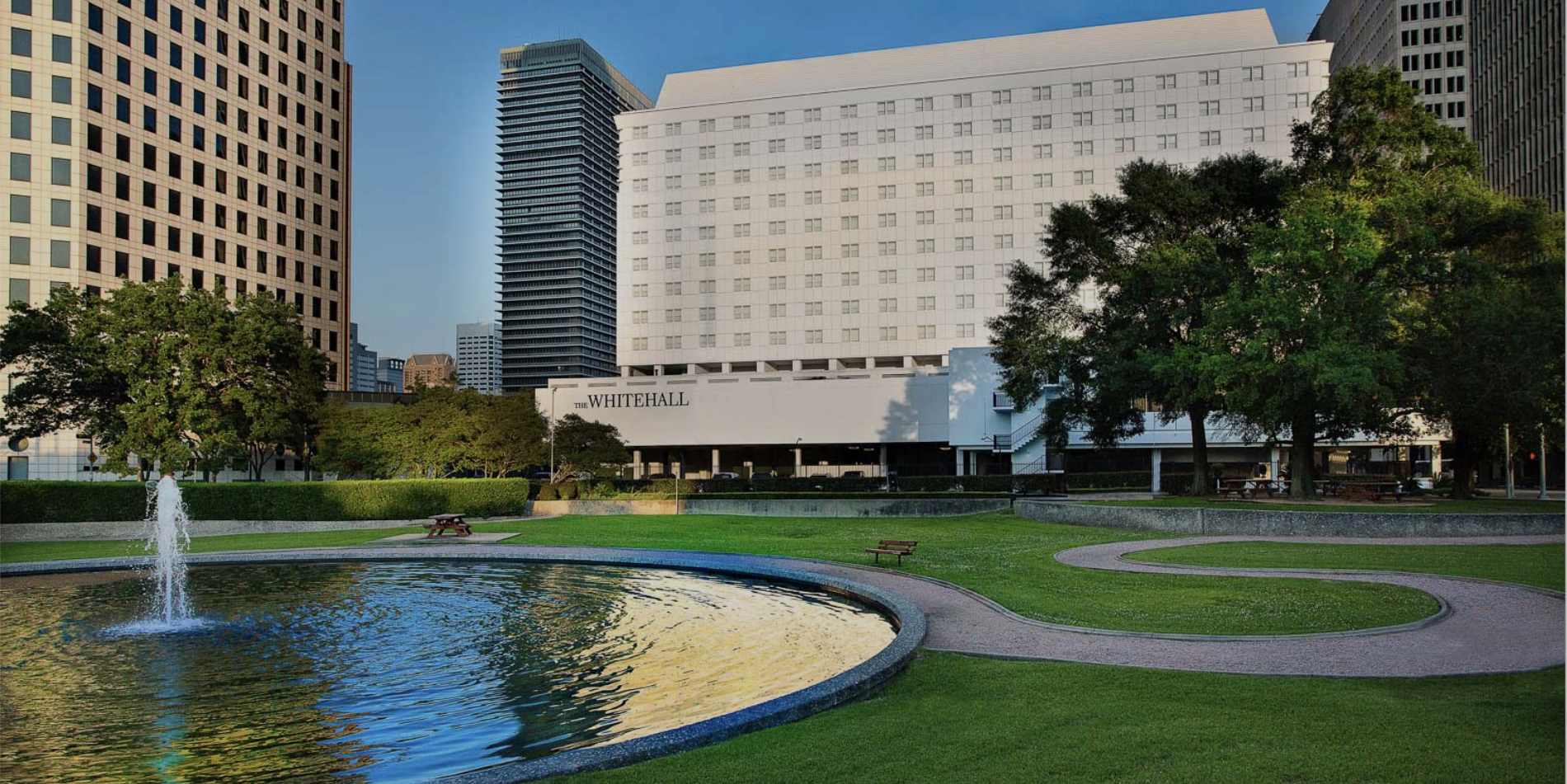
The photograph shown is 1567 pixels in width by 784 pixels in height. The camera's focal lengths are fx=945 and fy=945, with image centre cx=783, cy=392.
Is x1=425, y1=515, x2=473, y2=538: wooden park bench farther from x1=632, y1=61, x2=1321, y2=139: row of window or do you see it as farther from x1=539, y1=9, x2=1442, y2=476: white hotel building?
x1=632, y1=61, x2=1321, y2=139: row of window

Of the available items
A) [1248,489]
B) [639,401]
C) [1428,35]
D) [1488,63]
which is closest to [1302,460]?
[1248,489]

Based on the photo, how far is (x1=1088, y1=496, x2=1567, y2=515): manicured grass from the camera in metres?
30.0

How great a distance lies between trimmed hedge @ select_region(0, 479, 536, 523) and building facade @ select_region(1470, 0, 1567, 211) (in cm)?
5948

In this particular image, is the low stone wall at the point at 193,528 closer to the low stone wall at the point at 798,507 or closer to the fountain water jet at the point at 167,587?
the low stone wall at the point at 798,507

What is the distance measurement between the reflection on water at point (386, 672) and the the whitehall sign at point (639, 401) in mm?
61178

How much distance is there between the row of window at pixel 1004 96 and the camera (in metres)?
83.6

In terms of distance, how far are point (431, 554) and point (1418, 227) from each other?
33.3 meters

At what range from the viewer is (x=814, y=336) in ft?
297

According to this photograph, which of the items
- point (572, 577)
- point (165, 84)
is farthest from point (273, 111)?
point (572, 577)

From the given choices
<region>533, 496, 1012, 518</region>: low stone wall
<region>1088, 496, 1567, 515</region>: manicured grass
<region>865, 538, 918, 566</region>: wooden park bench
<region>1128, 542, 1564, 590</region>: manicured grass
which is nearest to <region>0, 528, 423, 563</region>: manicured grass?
<region>533, 496, 1012, 518</region>: low stone wall

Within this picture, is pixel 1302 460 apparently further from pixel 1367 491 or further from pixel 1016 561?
pixel 1016 561

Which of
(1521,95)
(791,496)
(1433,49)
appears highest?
(1433,49)

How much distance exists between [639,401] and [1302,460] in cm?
5532

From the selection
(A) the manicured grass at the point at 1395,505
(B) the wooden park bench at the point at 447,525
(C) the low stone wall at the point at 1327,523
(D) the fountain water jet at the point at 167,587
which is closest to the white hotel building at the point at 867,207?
(A) the manicured grass at the point at 1395,505
